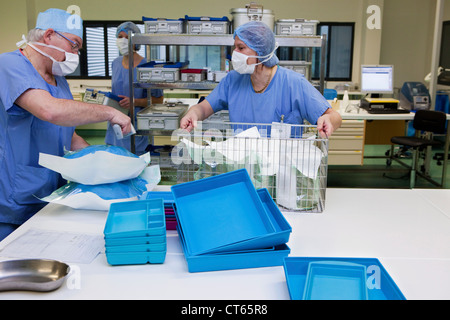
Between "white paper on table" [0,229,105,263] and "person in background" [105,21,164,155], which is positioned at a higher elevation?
"person in background" [105,21,164,155]

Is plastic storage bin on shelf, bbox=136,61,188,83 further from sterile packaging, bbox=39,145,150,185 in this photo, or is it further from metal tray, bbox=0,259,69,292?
metal tray, bbox=0,259,69,292

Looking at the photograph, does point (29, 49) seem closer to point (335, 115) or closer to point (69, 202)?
point (69, 202)

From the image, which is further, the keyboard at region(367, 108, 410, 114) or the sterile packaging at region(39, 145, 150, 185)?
the keyboard at region(367, 108, 410, 114)

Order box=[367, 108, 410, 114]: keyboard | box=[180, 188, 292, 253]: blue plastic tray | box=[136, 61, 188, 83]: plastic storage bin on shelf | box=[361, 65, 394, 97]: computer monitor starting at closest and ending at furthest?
box=[180, 188, 292, 253]: blue plastic tray
box=[136, 61, 188, 83]: plastic storage bin on shelf
box=[367, 108, 410, 114]: keyboard
box=[361, 65, 394, 97]: computer monitor

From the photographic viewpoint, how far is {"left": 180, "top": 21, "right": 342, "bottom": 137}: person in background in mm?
2244

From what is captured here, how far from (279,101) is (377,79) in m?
3.73

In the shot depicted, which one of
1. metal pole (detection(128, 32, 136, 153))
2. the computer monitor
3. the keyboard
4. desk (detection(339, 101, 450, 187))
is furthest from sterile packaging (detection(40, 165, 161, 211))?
the computer monitor

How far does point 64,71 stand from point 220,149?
829 millimetres

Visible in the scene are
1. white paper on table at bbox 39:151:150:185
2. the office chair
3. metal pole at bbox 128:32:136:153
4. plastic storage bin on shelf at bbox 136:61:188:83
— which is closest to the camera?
white paper on table at bbox 39:151:150:185

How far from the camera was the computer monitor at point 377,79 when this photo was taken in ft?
18.1

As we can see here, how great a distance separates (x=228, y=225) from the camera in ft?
4.36

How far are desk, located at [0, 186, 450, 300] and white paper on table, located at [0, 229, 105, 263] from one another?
4cm

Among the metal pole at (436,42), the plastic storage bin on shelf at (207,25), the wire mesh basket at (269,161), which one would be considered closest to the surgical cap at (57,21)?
the wire mesh basket at (269,161)

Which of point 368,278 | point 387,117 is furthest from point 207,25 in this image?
point 368,278
